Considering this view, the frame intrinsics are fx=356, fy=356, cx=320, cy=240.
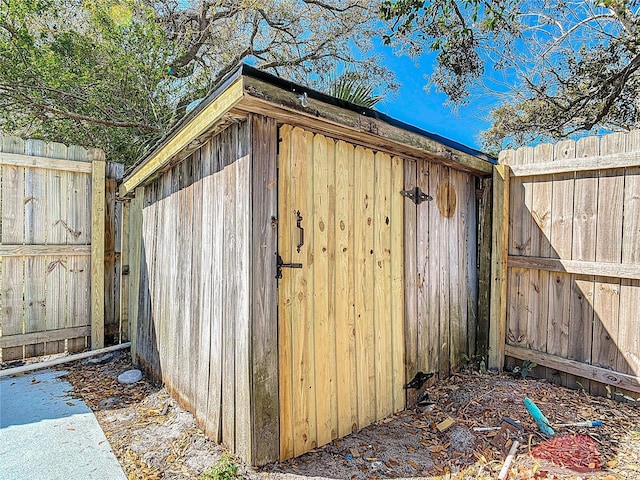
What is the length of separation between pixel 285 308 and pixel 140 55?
15.3 ft

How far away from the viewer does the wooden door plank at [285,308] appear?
193 centimetres

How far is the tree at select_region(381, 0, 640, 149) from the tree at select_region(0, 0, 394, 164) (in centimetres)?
145

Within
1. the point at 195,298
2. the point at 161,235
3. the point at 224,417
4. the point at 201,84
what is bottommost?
the point at 224,417

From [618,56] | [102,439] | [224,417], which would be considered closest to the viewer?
[224,417]

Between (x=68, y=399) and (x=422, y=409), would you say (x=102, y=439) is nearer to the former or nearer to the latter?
(x=68, y=399)

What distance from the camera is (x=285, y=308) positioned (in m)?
1.96

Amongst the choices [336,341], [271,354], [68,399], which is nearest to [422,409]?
[336,341]

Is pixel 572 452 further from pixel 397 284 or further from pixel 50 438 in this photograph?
pixel 50 438

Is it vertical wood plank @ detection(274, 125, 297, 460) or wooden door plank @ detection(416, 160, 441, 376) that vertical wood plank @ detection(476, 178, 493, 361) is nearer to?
wooden door plank @ detection(416, 160, 441, 376)

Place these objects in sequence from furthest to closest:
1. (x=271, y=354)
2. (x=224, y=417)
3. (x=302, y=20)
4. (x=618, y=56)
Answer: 1. (x=302, y=20)
2. (x=618, y=56)
3. (x=224, y=417)
4. (x=271, y=354)

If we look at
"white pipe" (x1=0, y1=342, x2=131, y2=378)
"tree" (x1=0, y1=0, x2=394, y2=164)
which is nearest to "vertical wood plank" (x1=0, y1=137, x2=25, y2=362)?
"white pipe" (x1=0, y1=342, x2=131, y2=378)

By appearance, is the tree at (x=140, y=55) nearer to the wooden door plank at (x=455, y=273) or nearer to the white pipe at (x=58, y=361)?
the white pipe at (x=58, y=361)

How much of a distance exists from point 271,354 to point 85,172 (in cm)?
315

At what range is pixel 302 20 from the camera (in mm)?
6840
